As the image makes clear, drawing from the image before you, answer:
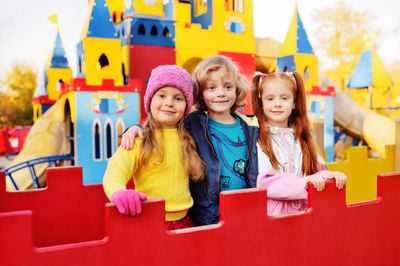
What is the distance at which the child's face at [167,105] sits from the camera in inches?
60.5

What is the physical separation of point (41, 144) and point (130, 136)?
4.35 meters

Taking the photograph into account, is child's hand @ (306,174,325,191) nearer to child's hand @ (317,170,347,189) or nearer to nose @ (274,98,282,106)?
child's hand @ (317,170,347,189)

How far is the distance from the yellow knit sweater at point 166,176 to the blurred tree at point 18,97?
16362mm

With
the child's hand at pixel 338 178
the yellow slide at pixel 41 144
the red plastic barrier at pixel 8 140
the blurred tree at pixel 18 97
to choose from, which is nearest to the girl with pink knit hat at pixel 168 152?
the child's hand at pixel 338 178

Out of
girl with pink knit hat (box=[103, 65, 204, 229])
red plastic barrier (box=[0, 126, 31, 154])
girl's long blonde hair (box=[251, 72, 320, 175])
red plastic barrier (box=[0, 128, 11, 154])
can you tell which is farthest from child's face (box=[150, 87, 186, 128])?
red plastic barrier (box=[0, 128, 11, 154])

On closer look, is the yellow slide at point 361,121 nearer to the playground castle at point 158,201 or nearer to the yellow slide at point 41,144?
the playground castle at point 158,201

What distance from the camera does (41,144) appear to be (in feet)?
17.6

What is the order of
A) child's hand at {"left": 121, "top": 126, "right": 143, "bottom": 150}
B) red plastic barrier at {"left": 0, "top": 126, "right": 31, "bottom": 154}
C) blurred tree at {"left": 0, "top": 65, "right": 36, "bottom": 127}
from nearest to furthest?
child's hand at {"left": 121, "top": 126, "right": 143, "bottom": 150} < red plastic barrier at {"left": 0, "top": 126, "right": 31, "bottom": 154} < blurred tree at {"left": 0, "top": 65, "right": 36, "bottom": 127}

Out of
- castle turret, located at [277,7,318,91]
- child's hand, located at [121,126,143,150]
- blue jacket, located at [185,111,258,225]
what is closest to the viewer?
child's hand, located at [121,126,143,150]

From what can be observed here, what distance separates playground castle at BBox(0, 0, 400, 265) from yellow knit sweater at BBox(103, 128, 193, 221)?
26 cm

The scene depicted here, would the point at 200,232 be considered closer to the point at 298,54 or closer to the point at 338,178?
the point at 338,178

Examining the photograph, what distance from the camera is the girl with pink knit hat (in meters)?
1.50

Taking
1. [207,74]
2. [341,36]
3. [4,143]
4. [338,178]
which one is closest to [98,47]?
[207,74]

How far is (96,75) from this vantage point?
16.3ft
